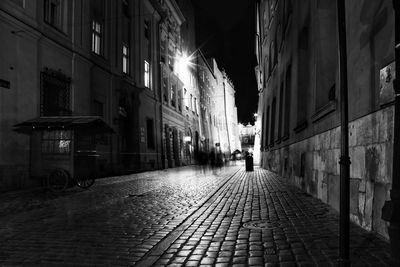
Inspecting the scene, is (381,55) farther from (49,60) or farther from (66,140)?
(49,60)

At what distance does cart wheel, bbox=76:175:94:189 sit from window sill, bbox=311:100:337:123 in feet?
23.3

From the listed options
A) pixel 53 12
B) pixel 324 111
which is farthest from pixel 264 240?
pixel 53 12

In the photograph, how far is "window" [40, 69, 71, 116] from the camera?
14.9m

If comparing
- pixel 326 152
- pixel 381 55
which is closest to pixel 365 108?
pixel 381 55

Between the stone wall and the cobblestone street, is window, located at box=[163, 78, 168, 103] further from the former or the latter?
the stone wall

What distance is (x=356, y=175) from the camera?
20.7 ft

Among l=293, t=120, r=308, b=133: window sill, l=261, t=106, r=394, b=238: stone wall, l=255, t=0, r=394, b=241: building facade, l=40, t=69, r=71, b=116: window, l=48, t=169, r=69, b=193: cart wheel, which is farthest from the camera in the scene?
l=40, t=69, r=71, b=116: window

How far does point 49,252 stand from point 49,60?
39.7ft

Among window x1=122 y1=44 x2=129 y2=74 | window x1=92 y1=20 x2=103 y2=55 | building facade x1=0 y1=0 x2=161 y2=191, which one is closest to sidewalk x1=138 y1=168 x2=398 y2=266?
building facade x1=0 y1=0 x2=161 y2=191

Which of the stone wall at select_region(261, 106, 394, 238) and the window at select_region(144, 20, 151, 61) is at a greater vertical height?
the window at select_region(144, 20, 151, 61)

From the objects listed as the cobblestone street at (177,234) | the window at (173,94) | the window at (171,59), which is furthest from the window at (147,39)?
the cobblestone street at (177,234)

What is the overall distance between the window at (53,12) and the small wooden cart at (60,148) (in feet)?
17.8

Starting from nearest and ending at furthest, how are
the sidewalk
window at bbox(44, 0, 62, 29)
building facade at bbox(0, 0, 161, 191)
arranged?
1. the sidewalk
2. building facade at bbox(0, 0, 161, 191)
3. window at bbox(44, 0, 62, 29)

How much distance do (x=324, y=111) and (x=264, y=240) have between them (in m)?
4.24
